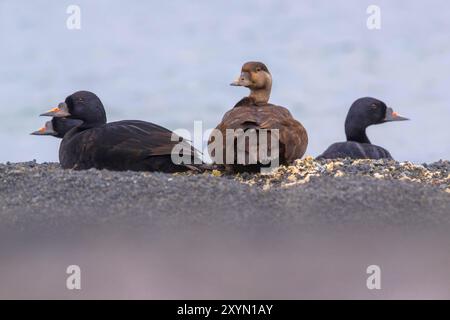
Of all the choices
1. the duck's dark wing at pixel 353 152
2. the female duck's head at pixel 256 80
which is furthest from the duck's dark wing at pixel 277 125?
the duck's dark wing at pixel 353 152

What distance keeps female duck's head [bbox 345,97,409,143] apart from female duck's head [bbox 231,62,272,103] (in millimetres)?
2877

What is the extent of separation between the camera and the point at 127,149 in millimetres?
10398

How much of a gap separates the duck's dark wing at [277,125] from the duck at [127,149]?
1.67ft

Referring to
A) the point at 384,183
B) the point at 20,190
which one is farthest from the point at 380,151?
the point at 20,190

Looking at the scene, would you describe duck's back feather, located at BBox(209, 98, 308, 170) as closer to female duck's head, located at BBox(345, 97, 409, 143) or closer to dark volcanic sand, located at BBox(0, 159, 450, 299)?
dark volcanic sand, located at BBox(0, 159, 450, 299)

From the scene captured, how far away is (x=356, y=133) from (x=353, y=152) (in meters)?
2.03

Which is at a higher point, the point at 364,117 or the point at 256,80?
the point at 364,117

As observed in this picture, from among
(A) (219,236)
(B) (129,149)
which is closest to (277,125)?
(B) (129,149)

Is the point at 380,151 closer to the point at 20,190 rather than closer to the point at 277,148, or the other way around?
the point at 277,148

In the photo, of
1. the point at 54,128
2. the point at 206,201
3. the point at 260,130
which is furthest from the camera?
the point at 54,128

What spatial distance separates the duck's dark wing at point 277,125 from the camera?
10016 millimetres

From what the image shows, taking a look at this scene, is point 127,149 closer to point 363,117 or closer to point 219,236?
point 219,236

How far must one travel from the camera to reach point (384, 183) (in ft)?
28.1

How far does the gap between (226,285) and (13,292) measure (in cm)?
133
